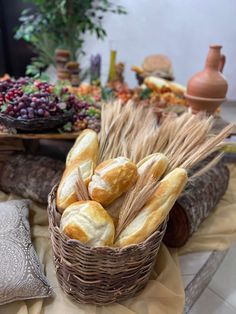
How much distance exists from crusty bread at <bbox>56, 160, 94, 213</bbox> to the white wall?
5.87 ft

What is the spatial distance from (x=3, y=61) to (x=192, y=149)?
2110 millimetres

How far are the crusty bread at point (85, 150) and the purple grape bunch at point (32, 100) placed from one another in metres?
0.22

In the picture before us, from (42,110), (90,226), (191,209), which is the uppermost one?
(42,110)

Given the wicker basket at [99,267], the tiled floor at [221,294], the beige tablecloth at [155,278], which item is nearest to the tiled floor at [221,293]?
the tiled floor at [221,294]

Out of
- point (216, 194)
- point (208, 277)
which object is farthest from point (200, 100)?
point (208, 277)

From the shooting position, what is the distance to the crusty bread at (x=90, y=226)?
0.59 m

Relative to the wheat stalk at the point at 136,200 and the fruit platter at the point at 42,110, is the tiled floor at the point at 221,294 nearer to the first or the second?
the wheat stalk at the point at 136,200

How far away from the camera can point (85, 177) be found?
70 centimetres

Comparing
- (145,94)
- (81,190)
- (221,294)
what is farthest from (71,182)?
(145,94)

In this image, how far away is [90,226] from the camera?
1.95 ft

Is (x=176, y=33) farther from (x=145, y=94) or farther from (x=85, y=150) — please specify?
(x=85, y=150)

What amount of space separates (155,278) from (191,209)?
0.79ft

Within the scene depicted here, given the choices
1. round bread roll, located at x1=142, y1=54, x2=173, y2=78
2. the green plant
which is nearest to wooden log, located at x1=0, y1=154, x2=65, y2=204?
the green plant

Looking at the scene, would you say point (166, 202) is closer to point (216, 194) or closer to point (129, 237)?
point (129, 237)
